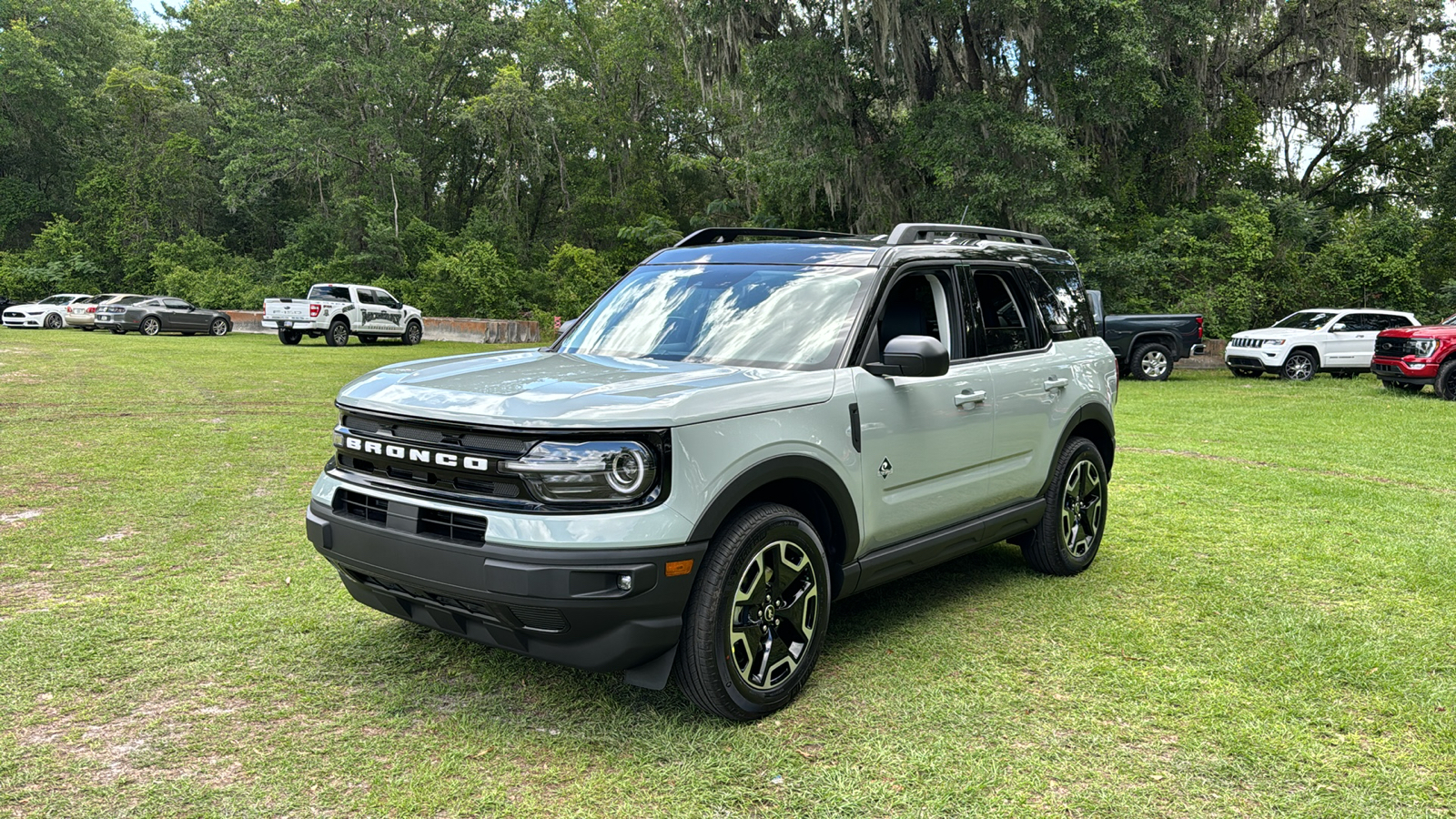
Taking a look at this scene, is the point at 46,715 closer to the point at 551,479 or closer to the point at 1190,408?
the point at 551,479

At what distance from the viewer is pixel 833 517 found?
422 centimetres

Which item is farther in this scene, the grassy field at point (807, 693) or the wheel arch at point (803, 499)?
the wheel arch at point (803, 499)

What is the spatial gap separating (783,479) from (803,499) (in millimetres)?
282

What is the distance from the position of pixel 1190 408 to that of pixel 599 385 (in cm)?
1406

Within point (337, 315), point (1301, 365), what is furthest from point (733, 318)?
point (337, 315)

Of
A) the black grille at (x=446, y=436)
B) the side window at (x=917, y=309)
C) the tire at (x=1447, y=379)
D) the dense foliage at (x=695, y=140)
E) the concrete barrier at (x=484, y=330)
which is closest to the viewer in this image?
the black grille at (x=446, y=436)

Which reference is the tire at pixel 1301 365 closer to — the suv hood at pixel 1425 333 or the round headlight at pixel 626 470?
the suv hood at pixel 1425 333

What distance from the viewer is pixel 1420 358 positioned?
17203 millimetres

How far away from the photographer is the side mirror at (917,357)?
Result: 4.16 metres

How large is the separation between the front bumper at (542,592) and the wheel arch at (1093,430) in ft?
9.72

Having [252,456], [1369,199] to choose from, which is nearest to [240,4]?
[252,456]

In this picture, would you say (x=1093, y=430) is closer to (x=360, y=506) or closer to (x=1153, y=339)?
(x=360, y=506)

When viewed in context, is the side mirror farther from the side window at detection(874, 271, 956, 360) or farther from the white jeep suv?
the white jeep suv

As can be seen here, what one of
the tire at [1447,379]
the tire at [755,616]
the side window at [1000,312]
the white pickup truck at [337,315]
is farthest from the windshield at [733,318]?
the white pickup truck at [337,315]
